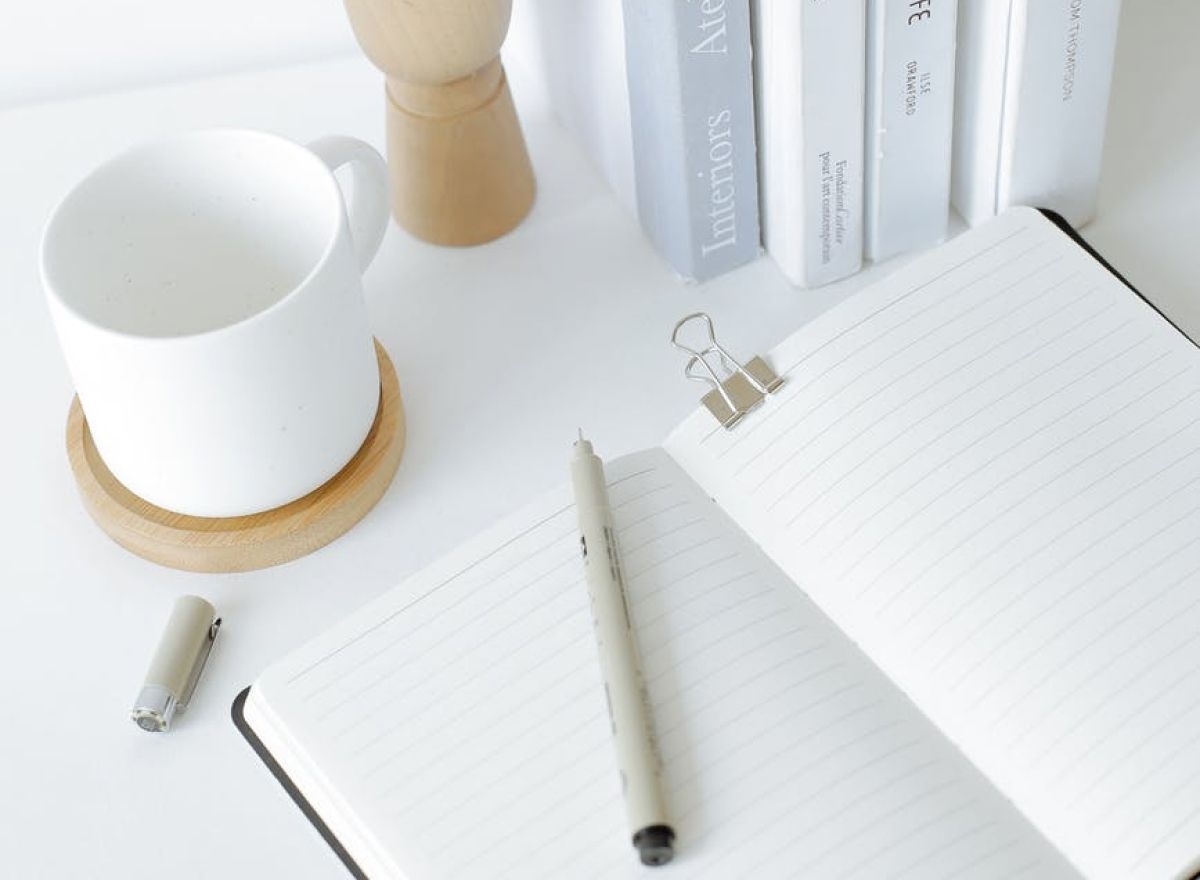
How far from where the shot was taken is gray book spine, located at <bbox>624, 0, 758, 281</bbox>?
2.39ft

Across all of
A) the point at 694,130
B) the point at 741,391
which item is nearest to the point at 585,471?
the point at 741,391

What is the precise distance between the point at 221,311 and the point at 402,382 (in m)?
0.09

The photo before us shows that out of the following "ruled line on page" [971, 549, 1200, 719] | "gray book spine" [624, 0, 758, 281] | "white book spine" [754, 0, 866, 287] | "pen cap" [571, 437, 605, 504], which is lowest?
"ruled line on page" [971, 549, 1200, 719]

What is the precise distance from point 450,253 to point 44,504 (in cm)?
22

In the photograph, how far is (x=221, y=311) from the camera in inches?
30.8

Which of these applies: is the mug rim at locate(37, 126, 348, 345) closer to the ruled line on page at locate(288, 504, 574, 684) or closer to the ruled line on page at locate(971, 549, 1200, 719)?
the ruled line on page at locate(288, 504, 574, 684)

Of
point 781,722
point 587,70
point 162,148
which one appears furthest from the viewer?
point 587,70

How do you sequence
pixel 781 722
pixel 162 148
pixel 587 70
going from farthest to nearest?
pixel 587 70, pixel 162 148, pixel 781 722

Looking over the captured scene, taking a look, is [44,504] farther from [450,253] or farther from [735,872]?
[735,872]

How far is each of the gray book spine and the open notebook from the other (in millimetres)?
109

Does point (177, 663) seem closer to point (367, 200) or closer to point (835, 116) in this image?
point (367, 200)

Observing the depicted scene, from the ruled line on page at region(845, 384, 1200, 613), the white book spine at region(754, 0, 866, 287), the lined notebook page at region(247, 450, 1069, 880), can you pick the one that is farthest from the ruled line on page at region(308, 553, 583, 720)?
the white book spine at region(754, 0, 866, 287)

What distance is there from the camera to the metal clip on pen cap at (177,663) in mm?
690

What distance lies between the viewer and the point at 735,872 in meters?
0.59
